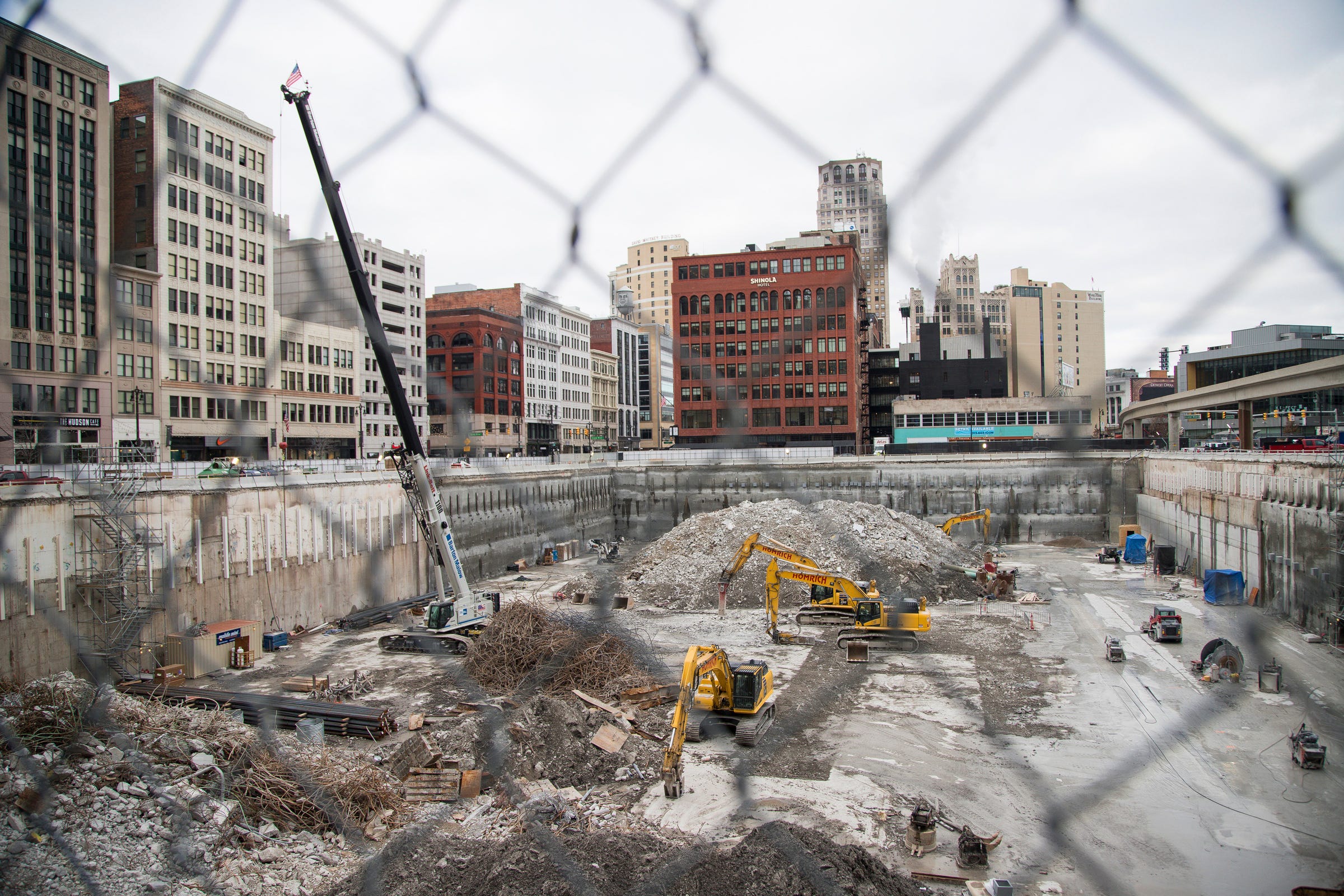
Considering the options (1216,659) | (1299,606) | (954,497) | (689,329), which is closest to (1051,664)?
(1216,659)

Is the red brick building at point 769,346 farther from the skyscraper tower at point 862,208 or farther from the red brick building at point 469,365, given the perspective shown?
the red brick building at point 469,365

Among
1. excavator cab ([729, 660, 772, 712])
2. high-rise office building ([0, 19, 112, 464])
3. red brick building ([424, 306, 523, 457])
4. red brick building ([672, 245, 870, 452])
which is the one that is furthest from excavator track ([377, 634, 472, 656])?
red brick building ([672, 245, 870, 452])

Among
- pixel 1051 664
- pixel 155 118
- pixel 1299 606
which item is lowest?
pixel 1051 664

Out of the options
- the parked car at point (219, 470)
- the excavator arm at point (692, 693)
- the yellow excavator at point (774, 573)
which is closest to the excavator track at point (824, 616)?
the yellow excavator at point (774, 573)

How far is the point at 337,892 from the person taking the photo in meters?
2.88

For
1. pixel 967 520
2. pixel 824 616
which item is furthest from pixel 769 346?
pixel 967 520

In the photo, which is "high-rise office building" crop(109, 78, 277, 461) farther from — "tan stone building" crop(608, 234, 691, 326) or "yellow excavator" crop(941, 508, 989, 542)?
"yellow excavator" crop(941, 508, 989, 542)

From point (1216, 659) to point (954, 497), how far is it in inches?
378

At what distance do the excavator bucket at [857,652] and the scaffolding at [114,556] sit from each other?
5461 millimetres

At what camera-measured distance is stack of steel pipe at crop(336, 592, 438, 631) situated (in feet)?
26.7

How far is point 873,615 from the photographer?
704 centimetres

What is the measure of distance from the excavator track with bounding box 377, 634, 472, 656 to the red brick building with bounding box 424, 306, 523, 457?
18.5 ft

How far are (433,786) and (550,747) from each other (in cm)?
67

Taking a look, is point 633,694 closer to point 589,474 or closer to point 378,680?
point 378,680
